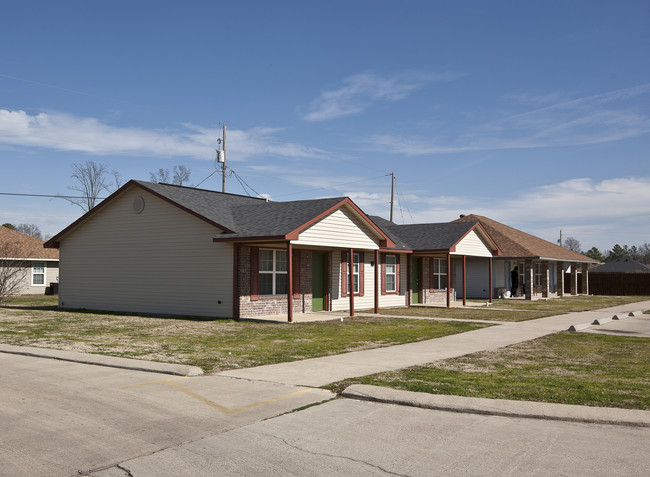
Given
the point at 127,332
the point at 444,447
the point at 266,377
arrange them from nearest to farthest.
→ the point at 444,447 → the point at 266,377 → the point at 127,332

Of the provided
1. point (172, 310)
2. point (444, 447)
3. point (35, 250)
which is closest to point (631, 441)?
point (444, 447)

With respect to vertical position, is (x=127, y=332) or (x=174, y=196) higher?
(x=174, y=196)

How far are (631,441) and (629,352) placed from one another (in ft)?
25.8

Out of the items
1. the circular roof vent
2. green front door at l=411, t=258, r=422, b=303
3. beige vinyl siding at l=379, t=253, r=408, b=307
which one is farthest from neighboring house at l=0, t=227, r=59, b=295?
green front door at l=411, t=258, r=422, b=303

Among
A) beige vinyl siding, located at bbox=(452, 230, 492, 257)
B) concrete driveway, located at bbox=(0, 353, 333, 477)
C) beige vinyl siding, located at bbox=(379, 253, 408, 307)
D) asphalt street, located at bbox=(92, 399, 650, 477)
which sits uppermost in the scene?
beige vinyl siding, located at bbox=(452, 230, 492, 257)

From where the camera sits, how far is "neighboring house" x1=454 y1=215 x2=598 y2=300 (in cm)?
3716

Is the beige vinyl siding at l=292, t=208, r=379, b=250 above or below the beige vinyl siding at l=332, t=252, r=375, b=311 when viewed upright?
above

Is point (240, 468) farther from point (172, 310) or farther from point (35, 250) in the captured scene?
point (35, 250)

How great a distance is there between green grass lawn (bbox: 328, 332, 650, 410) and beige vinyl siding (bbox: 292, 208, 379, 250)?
831 centimetres

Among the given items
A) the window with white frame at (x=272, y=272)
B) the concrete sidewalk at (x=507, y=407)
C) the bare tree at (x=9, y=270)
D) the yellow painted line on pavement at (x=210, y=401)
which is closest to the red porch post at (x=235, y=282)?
the window with white frame at (x=272, y=272)

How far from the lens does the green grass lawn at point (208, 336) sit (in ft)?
40.4

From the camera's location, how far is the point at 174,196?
2248 cm

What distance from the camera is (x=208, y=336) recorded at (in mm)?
15648

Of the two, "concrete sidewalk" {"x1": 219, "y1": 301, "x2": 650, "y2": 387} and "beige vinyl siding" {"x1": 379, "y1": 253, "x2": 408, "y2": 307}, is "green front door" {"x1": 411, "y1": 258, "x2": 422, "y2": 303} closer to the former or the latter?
"beige vinyl siding" {"x1": 379, "y1": 253, "x2": 408, "y2": 307}
